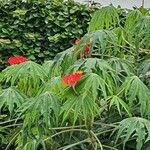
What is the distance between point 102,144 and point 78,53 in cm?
44

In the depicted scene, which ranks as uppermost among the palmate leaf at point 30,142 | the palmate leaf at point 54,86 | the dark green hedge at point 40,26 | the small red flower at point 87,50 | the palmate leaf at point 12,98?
the small red flower at point 87,50

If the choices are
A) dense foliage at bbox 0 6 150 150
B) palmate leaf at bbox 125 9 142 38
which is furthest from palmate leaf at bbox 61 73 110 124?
palmate leaf at bbox 125 9 142 38

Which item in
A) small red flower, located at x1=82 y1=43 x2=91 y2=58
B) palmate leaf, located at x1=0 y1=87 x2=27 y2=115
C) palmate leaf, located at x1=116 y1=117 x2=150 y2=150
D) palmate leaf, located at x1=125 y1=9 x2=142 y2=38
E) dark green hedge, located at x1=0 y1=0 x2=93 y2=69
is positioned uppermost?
palmate leaf, located at x1=125 y1=9 x2=142 y2=38

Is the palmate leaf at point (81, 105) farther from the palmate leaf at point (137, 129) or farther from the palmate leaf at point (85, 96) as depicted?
the palmate leaf at point (137, 129)

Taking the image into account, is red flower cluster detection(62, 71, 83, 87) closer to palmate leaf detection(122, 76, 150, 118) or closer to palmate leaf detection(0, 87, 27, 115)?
palmate leaf detection(122, 76, 150, 118)

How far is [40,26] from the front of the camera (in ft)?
17.5

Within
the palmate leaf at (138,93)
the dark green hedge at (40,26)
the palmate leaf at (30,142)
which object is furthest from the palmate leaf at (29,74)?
the dark green hedge at (40,26)

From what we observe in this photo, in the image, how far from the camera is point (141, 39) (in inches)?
99.3

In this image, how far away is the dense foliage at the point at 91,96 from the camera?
6.72 ft

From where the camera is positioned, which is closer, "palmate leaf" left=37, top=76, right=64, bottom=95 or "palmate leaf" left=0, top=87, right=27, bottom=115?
"palmate leaf" left=37, top=76, right=64, bottom=95

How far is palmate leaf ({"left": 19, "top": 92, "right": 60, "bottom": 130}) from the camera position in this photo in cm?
207

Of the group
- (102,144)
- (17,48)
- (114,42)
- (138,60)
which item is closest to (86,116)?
(102,144)

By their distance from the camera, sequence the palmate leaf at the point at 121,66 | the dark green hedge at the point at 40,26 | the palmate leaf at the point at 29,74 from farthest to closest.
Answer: the dark green hedge at the point at 40,26
the palmate leaf at the point at 29,74
the palmate leaf at the point at 121,66

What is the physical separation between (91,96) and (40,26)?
11.1 ft
